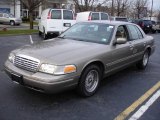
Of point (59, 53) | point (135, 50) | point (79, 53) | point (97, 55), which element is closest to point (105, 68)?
point (97, 55)

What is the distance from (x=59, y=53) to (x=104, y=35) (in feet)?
4.88

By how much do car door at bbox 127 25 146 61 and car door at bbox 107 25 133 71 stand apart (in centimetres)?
23

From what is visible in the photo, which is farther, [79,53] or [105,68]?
[105,68]

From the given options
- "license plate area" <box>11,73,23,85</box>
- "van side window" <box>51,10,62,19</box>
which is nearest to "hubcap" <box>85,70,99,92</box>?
"license plate area" <box>11,73,23,85</box>

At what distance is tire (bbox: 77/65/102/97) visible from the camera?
4.54 meters

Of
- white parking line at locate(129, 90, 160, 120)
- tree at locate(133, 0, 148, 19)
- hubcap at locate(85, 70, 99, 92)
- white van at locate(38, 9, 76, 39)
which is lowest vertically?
white parking line at locate(129, 90, 160, 120)

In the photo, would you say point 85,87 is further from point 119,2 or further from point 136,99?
point 119,2

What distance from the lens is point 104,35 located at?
5516mm

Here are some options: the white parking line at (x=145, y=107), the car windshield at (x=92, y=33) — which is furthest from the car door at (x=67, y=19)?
the white parking line at (x=145, y=107)

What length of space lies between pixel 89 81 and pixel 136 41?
92.4 inches

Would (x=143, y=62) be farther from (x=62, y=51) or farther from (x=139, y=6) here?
(x=139, y=6)

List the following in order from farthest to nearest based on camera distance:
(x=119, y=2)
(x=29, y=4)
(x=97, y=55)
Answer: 1. (x=119, y=2)
2. (x=29, y=4)
3. (x=97, y=55)

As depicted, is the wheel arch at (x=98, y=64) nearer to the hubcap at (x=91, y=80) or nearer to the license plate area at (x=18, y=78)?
the hubcap at (x=91, y=80)

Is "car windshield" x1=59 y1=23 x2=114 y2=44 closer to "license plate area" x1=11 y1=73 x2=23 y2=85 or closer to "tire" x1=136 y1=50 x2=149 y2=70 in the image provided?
"license plate area" x1=11 y1=73 x2=23 y2=85
